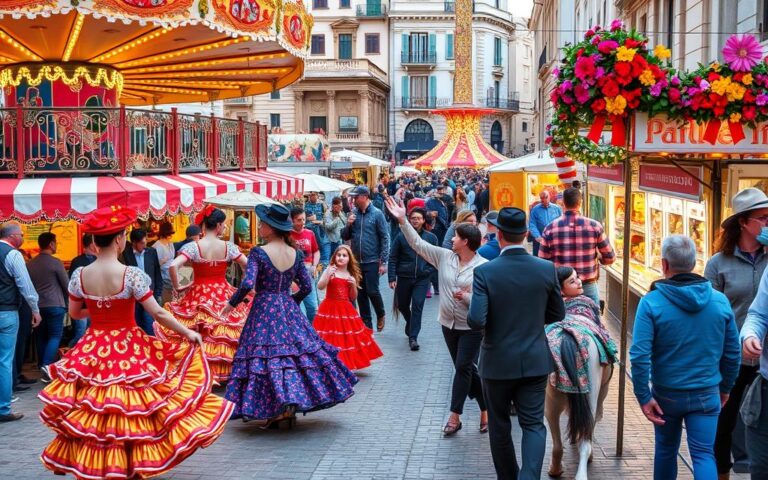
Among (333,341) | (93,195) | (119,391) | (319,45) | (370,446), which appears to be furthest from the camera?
(319,45)

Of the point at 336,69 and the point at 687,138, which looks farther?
the point at 336,69

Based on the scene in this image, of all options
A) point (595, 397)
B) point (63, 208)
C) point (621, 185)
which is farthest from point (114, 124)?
point (595, 397)

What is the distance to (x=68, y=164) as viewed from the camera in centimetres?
1321

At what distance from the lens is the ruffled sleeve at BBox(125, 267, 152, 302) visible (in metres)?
6.79

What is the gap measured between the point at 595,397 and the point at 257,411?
2.86 meters

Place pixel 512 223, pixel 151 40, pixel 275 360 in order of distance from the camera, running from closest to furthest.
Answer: pixel 512 223
pixel 275 360
pixel 151 40

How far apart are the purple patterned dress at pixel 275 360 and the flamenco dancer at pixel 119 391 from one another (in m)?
1.15

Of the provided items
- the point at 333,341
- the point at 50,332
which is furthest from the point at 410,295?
the point at 50,332

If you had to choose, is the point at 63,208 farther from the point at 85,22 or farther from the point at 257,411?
the point at 257,411

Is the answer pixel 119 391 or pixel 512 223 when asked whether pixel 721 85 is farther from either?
pixel 119 391

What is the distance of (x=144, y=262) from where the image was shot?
37.9 ft

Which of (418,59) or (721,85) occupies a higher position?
(418,59)

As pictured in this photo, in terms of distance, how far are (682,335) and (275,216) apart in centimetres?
390

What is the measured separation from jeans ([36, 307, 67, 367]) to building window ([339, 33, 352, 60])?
65085mm
